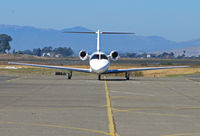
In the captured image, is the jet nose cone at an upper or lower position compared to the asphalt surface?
upper

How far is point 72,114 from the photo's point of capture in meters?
17.5

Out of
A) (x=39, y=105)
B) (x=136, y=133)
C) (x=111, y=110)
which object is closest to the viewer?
(x=136, y=133)

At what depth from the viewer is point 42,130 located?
13.5 metres

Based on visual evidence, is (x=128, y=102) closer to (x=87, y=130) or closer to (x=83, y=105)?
(x=83, y=105)

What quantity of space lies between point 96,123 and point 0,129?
3.04 metres

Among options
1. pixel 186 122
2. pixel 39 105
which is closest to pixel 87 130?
pixel 186 122

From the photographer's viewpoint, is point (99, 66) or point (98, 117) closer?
point (98, 117)

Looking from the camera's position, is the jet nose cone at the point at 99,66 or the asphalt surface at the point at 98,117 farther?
the jet nose cone at the point at 99,66

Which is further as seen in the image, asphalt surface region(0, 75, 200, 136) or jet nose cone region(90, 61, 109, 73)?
jet nose cone region(90, 61, 109, 73)

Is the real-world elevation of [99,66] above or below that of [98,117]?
above

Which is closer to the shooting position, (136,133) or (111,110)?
(136,133)

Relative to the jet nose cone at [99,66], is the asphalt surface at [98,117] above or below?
below

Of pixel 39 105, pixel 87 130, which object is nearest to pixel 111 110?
pixel 39 105

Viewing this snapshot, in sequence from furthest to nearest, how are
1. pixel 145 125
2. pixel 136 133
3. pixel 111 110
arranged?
1. pixel 111 110
2. pixel 145 125
3. pixel 136 133
